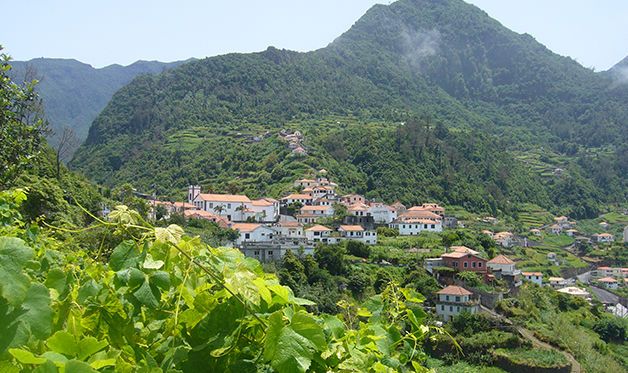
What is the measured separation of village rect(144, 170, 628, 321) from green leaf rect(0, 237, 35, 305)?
27.6 meters

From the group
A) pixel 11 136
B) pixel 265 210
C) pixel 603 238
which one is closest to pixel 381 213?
pixel 265 210

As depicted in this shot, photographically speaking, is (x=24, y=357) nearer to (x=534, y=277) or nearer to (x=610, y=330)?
(x=610, y=330)

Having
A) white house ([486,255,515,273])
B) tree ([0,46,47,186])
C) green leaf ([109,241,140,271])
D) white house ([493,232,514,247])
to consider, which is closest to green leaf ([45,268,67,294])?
green leaf ([109,241,140,271])

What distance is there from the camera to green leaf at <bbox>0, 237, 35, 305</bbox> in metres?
0.94

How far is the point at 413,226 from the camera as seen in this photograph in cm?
4591

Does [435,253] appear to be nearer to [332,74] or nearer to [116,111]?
[116,111]

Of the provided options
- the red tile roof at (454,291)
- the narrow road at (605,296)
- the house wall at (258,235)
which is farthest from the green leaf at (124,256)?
the narrow road at (605,296)

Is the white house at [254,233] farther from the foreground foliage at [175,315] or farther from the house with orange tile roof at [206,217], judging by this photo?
the foreground foliage at [175,315]

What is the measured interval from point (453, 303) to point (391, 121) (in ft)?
224

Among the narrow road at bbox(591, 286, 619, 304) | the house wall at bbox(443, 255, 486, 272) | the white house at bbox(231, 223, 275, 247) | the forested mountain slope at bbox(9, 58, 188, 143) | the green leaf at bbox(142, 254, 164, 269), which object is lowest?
the narrow road at bbox(591, 286, 619, 304)

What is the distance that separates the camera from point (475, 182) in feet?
231

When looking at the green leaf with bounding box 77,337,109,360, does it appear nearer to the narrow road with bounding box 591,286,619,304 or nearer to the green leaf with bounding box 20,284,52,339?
the green leaf with bounding box 20,284,52,339

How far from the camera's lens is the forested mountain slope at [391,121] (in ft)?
215

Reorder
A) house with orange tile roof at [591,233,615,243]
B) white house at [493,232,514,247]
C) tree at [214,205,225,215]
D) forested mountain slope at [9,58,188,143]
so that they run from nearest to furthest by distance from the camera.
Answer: tree at [214,205,225,215], white house at [493,232,514,247], house with orange tile roof at [591,233,615,243], forested mountain slope at [9,58,188,143]
